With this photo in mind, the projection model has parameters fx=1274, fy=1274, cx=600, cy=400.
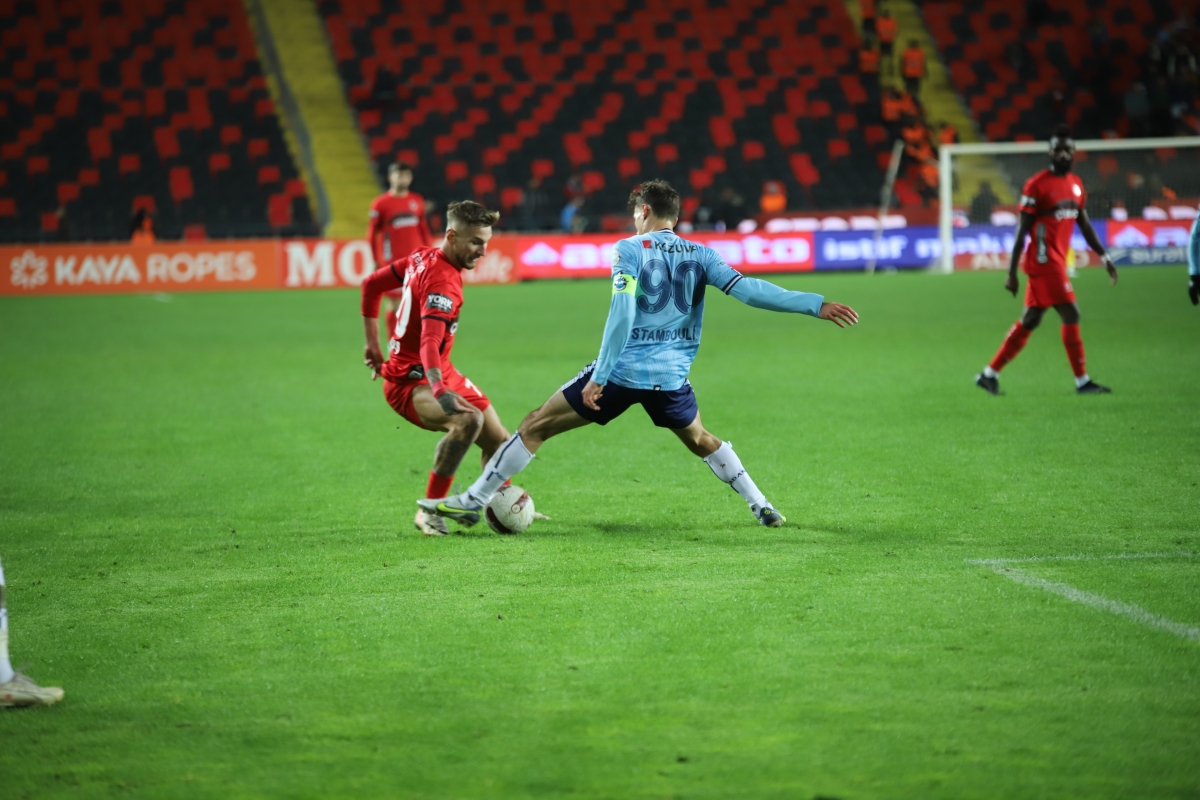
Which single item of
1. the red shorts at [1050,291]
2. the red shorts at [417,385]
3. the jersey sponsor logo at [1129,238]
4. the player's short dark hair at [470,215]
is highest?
the player's short dark hair at [470,215]

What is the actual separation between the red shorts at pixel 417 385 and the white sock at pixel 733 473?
4.04 ft

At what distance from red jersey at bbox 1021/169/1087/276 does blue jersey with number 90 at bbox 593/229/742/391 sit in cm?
590

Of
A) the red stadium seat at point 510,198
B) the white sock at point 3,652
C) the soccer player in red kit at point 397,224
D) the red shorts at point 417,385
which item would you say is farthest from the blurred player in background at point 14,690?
the red stadium seat at point 510,198

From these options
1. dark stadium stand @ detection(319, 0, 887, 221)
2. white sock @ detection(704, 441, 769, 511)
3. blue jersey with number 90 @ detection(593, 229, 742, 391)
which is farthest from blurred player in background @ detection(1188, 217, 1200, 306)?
dark stadium stand @ detection(319, 0, 887, 221)

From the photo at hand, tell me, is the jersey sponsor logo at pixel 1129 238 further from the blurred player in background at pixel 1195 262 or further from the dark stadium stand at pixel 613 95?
the blurred player in background at pixel 1195 262

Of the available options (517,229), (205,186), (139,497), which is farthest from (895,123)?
(139,497)

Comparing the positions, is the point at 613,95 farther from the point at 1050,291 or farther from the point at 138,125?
the point at 1050,291

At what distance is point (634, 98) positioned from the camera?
Answer: 118 feet

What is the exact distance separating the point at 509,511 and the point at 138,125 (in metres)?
30.4

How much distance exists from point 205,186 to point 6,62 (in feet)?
27.2

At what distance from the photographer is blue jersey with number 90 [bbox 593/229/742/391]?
6020 mm

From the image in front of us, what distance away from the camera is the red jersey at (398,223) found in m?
15.2

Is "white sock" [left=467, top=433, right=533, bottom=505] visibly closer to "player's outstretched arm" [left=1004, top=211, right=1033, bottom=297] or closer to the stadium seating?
"player's outstretched arm" [left=1004, top=211, right=1033, bottom=297]

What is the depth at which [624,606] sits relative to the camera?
5.06 meters
